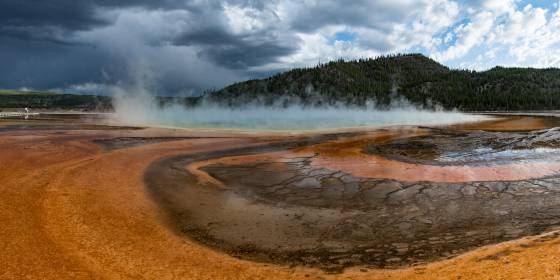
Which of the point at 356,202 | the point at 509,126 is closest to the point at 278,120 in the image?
the point at 509,126

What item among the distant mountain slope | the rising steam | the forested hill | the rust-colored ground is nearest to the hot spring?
the rising steam

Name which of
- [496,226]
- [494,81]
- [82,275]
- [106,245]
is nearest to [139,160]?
[106,245]

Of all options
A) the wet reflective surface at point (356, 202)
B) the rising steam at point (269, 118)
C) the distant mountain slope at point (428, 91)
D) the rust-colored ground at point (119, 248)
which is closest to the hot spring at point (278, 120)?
the rising steam at point (269, 118)

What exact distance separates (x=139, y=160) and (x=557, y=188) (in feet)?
61.8

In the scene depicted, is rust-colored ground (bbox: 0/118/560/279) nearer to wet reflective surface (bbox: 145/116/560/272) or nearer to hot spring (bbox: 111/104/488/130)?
wet reflective surface (bbox: 145/116/560/272)

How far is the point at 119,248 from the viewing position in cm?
898

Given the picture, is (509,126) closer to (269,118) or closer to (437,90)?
(269,118)

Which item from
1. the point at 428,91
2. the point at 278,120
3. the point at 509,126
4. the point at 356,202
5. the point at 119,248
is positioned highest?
the point at 428,91

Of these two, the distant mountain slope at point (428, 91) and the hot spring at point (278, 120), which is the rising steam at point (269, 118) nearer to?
the hot spring at point (278, 120)

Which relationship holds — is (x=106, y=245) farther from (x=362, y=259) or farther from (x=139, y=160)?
(x=139, y=160)

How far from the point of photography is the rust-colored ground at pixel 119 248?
7.50 meters

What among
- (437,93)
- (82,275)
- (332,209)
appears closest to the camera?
(82,275)

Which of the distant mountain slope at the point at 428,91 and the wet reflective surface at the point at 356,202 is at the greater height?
the distant mountain slope at the point at 428,91

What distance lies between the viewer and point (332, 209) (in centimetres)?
1220
